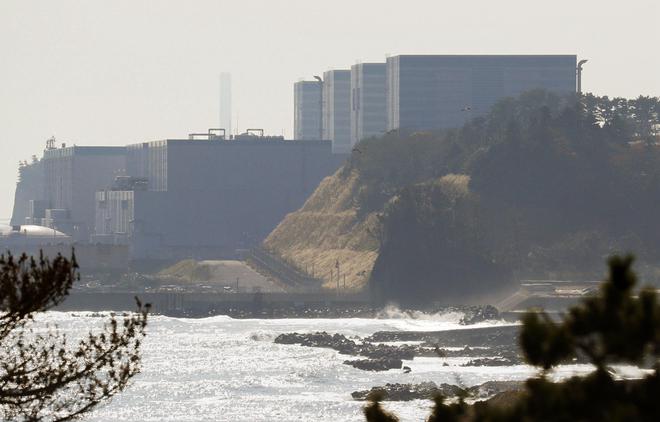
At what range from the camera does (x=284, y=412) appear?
99562 millimetres

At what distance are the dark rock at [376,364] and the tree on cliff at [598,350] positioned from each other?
114m

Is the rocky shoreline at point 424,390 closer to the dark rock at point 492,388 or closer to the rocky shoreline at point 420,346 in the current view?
the dark rock at point 492,388

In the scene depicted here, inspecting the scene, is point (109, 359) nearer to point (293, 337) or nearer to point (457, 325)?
point (293, 337)

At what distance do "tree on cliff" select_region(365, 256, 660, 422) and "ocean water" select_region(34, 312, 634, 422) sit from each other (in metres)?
56.3

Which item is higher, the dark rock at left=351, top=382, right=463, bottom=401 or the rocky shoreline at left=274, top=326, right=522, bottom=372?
the rocky shoreline at left=274, top=326, right=522, bottom=372

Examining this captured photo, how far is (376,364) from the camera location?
442ft

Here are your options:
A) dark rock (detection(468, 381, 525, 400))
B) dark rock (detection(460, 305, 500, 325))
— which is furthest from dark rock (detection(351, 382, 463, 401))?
dark rock (detection(460, 305, 500, 325))

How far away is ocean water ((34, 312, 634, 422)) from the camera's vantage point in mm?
100250

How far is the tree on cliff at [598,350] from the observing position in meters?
18.8

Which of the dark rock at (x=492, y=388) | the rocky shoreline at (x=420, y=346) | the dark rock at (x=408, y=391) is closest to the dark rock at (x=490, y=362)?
the rocky shoreline at (x=420, y=346)

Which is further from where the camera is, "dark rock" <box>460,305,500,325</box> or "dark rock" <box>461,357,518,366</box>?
"dark rock" <box>460,305,500,325</box>

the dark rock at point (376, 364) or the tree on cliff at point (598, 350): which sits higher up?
the tree on cliff at point (598, 350)

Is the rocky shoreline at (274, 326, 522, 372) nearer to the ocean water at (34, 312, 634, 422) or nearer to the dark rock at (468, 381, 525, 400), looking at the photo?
the ocean water at (34, 312, 634, 422)

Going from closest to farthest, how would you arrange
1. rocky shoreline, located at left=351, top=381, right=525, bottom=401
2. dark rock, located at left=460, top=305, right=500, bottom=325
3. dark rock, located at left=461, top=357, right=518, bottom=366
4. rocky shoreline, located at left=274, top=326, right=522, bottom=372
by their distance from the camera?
rocky shoreline, located at left=351, top=381, right=525, bottom=401 < dark rock, located at left=461, top=357, right=518, bottom=366 < rocky shoreline, located at left=274, top=326, right=522, bottom=372 < dark rock, located at left=460, top=305, right=500, bottom=325
